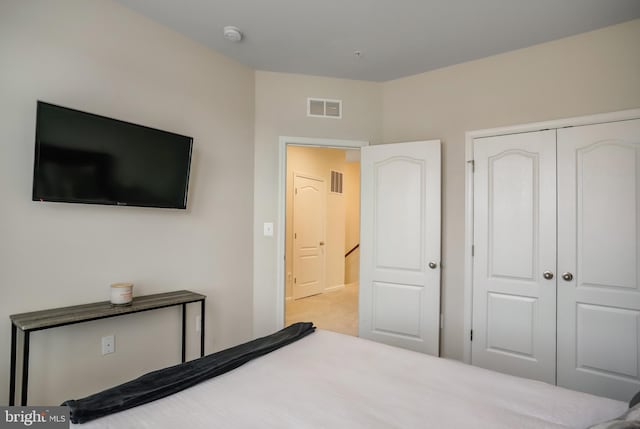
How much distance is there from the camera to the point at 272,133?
3352 mm

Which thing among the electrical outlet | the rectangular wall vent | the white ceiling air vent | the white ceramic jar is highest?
the white ceiling air vent

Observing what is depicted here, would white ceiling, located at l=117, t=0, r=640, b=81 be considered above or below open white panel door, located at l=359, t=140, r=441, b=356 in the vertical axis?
above

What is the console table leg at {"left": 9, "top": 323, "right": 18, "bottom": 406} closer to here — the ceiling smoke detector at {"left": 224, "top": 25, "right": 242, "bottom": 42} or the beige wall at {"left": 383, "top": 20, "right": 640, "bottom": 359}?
the ceiling smoke detector at {"left": 224, "top": 25, "right": 242, "bottom": 42}

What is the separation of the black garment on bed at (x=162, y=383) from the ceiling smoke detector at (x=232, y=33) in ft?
7.19

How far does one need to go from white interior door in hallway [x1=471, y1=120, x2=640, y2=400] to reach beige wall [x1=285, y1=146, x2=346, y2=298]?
2.95 meters

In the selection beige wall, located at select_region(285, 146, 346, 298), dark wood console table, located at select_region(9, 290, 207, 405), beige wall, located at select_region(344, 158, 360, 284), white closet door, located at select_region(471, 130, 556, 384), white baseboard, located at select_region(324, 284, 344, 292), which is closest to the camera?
dark wood console table, located at select_region(9, 290, 207, 405)

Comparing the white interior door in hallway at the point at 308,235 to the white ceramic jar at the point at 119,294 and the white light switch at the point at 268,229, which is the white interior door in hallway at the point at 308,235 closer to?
the white light switch at the point at 268,229

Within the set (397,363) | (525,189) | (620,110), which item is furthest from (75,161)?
(620,110)

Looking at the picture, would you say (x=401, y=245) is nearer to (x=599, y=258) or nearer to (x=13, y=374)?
(x=599, y=258)

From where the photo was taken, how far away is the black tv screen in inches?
73.6

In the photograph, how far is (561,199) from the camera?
8.64ft

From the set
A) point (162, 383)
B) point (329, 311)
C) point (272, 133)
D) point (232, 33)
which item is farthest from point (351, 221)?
point (162, 383)

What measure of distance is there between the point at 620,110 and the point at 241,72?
299cm

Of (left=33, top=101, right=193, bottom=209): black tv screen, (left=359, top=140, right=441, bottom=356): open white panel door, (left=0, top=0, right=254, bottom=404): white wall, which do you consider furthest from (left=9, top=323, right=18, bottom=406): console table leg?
(left=359, top=140, right=441, bottom=356): open white panel door
